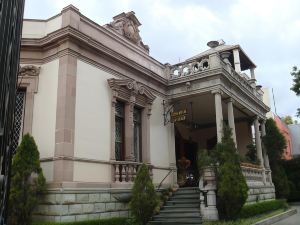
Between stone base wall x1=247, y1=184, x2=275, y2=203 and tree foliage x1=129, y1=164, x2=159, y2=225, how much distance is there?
5.23 m

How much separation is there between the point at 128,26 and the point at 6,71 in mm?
12437

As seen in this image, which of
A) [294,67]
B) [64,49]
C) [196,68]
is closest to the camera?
[64,49]

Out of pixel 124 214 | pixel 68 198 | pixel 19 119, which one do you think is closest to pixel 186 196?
pixel 124 214

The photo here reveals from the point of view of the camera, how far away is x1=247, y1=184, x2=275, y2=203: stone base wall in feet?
45.7

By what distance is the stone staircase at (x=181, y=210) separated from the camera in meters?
10.8

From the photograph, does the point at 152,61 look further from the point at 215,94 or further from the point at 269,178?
the point at 269,178

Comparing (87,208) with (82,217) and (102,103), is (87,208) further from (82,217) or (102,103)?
(102,103)

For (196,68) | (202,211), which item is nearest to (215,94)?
(196,68)

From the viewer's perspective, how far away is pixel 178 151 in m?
18.6

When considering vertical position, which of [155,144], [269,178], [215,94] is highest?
[215,94]

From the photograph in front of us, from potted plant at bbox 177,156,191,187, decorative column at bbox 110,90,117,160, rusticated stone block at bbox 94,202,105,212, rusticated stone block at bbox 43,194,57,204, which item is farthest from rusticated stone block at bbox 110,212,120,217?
potted plant at bbox 177,156,191,187

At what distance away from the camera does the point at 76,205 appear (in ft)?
30.7

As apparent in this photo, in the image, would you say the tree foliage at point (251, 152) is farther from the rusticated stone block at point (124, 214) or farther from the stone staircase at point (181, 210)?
the rusticated stone block at point (124, 214)

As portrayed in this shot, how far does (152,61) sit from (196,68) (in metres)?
1.92
